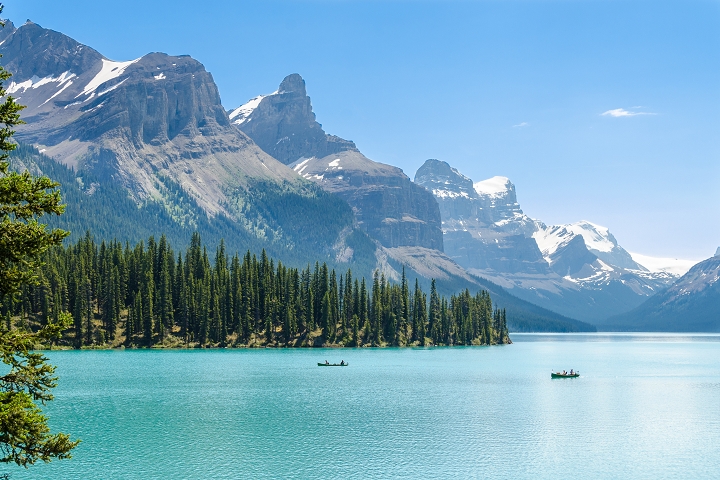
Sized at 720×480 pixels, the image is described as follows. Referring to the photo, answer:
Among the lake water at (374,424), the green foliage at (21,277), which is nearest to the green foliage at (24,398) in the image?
the green foliage at (21,277)

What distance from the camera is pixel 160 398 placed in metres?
102

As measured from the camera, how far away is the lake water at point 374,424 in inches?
2479

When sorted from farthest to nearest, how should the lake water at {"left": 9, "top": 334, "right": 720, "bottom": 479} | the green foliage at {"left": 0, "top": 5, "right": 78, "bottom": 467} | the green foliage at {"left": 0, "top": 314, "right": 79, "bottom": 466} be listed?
the lake water at {"left": 9, "top": 334, "right": 720, "bottom": 479} < the green foliage at {"left": 0, "top": 5, "right": 78, "bottom": 467} < the green foliage at {"left": 0, "top": 314, "right": 79, "bottom": 466}

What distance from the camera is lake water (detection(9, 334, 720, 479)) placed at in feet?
207

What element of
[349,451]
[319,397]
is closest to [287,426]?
[349,451]

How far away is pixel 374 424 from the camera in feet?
275

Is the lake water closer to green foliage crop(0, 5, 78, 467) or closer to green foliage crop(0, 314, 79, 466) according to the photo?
green foliage crop(0, 314, 79, 466)

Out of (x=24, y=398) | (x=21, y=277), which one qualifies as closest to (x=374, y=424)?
(x=24, y=398)

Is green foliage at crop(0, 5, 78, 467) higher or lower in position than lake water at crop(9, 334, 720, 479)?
higher

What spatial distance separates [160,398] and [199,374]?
120ft

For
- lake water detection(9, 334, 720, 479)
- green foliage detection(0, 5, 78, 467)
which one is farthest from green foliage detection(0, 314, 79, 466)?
lake water detection(9, 334, 720, 479)

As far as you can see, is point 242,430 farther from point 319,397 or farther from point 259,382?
point 259,382

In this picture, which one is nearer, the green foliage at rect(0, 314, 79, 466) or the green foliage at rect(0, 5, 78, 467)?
the green foliage at rect(0, 314, 79, 466)

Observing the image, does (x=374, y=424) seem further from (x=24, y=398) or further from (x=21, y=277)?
(x=21, y=277)
